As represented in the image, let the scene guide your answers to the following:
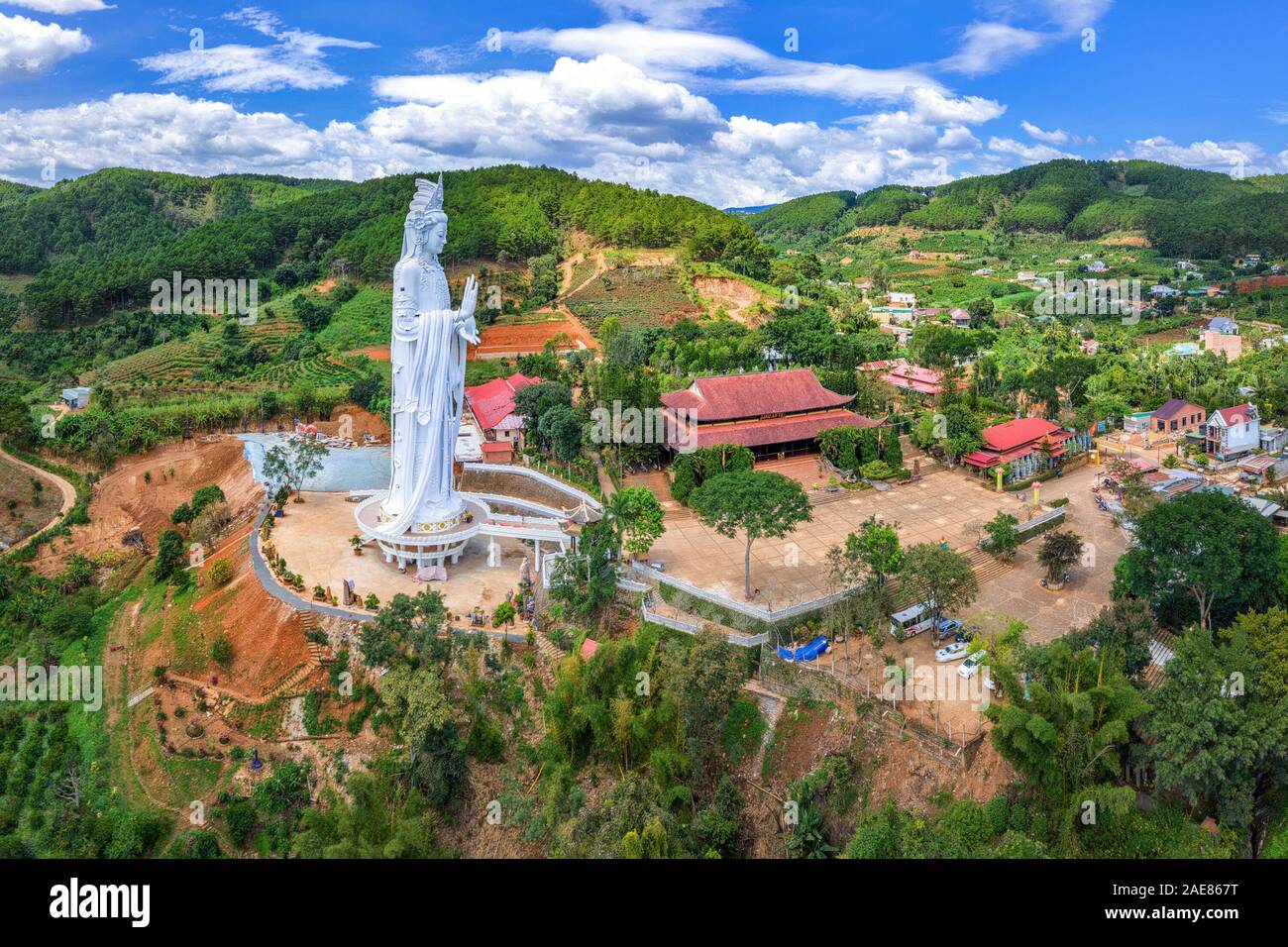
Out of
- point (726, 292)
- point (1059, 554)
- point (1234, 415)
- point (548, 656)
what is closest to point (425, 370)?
point (548, 656)

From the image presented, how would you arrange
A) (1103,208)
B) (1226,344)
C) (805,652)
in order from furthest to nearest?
(1103,208)
(1226,344)
(805,652)

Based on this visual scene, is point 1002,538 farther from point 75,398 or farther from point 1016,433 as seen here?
point 75,398

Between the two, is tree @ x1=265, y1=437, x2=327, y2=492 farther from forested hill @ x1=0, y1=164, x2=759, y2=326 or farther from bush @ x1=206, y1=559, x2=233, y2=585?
forested hill @ x1=0, y1=164, x2=759, y2=326

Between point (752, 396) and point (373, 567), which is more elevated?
point (752, 396)

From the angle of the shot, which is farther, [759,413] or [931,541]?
[759,413]

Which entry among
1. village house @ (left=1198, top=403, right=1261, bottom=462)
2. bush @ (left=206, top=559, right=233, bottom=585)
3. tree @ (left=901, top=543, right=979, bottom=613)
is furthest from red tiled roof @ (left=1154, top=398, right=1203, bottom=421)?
bush @ (left=206, top=559, right=233, bottom=585)

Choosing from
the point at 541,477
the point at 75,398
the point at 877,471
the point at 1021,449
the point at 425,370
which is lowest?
the point at 541,477

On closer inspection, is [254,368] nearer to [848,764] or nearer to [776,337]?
[776,337]

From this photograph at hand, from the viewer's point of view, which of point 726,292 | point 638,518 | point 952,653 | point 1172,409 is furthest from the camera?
point 726,292
